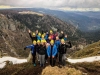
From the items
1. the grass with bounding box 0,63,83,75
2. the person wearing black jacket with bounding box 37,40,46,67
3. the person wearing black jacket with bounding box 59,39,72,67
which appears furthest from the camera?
the person wearing black jacket with bounding box 37,40,46,67

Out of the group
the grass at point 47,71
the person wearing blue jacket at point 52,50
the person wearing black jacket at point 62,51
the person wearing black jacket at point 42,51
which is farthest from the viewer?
the person wearing black jacket at point 42,51

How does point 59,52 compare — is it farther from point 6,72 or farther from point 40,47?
point 6,72

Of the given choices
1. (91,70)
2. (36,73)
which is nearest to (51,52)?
(36,73)

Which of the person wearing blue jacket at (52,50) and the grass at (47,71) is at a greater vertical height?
the person wearing blue jacket at (52,50)

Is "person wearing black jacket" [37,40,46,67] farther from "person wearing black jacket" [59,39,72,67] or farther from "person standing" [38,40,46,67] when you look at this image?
"person wearing black jacket" [59,39,72,67]

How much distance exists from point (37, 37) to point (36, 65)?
5359 mm

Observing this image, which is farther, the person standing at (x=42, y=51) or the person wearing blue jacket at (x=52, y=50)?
the person standing at (x=42, y=51)

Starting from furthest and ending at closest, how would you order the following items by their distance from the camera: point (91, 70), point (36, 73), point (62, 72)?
1. point (91, 70)
2. point (36, 73)
3. point (62, 72)

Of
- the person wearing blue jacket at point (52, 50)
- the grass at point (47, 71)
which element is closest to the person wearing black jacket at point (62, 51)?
the person wearing blue jacket at point (52, 50)

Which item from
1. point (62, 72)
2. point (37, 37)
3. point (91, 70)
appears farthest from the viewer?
point (37, 37)

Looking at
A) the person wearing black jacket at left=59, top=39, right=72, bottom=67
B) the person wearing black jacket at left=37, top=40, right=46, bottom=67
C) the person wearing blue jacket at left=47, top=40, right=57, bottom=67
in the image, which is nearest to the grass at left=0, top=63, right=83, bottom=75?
the person wearing black jacket at left=37, top=40, right=46, bottom=67

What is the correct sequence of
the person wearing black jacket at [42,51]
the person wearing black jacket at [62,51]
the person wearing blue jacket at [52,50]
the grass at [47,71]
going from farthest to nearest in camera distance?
the person wearing black jacket at [42,51]
the person wearing black jacket at [62,51]
the person wearing blue jacket at [52,50]
the grass at [47,71]

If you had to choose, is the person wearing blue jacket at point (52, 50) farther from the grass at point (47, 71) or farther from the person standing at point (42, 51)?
the grass at point (47, 71)

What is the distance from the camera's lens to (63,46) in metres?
24.4
